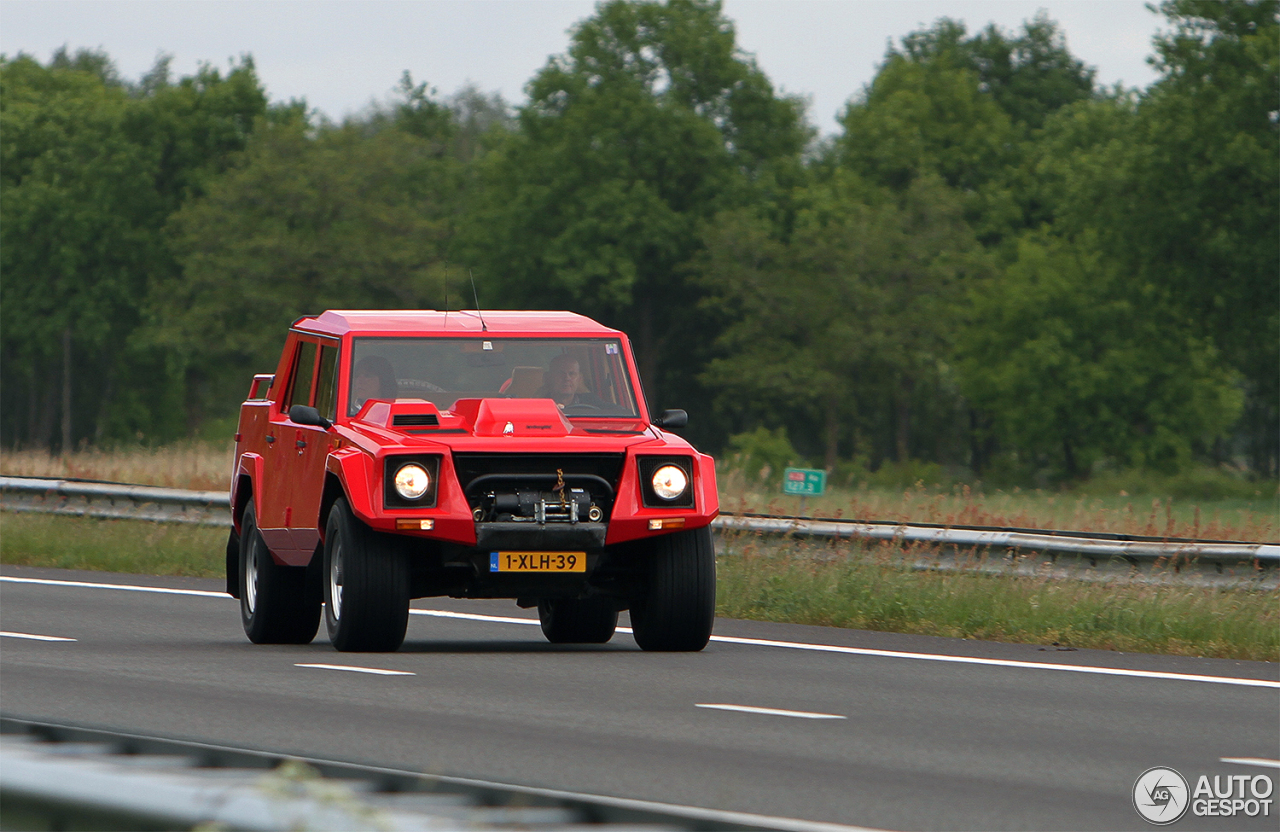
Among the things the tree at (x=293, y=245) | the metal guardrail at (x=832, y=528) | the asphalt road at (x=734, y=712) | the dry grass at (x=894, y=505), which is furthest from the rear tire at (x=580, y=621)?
the tree at (x=293, y=245)

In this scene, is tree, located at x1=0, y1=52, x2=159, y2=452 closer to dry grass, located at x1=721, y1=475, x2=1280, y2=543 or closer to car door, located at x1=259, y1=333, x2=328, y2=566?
dry grass, located at x1=721, y1=475, x2=1280, y2=543

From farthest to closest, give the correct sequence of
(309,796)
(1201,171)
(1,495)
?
(1201,171)
(1,495)
(309,796)

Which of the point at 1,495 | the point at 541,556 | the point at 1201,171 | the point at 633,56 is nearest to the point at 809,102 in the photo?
the point at 633,56

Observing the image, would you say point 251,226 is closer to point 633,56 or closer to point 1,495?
point 633,56

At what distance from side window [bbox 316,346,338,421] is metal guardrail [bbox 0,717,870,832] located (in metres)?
8.66

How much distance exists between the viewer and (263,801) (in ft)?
11.0

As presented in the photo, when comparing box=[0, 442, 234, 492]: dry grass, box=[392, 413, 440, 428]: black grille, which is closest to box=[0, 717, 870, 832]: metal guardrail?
box=[392, 413, 440, 428]: black grille

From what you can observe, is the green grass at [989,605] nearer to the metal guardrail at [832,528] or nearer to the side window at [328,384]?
the metal guardrail at [832,528]

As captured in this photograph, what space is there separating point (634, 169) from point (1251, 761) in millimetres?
71787

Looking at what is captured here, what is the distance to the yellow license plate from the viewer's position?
37.7 ft

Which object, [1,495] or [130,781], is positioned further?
[1,495]

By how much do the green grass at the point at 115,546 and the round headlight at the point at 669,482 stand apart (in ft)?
31.0

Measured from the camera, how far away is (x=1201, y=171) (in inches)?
2133

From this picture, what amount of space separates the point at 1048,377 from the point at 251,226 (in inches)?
1160
